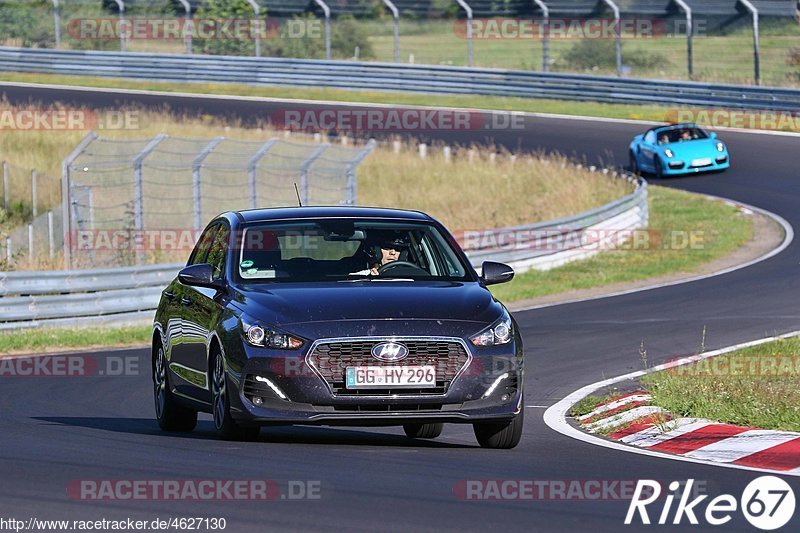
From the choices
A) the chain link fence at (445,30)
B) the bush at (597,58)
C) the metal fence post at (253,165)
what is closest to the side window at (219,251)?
the metal fence post at (253,165)

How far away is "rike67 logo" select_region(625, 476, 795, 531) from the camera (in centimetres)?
692

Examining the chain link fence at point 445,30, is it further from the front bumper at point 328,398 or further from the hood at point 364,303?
the front bumper at point 328,398

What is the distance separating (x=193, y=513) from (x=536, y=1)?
3718 centimetres

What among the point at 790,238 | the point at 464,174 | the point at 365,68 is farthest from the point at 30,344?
the point at 365,68

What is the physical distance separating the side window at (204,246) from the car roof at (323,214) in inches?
15.0

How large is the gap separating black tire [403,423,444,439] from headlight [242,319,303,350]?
1.90 meters

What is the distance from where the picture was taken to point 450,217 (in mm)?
31094

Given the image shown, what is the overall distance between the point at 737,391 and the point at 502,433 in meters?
2.38

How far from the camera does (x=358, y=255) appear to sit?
10188mm

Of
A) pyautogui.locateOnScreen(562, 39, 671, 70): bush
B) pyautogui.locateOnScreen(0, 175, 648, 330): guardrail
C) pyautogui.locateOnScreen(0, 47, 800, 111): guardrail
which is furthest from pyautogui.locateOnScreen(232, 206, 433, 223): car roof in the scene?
pyautogui.locateOnScreen(562, 39, 671, 70): bush

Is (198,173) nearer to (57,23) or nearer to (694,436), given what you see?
(694,436)

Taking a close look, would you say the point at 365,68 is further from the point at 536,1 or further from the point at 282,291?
the point at 282,291

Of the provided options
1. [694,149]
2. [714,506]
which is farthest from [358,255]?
[694,149]

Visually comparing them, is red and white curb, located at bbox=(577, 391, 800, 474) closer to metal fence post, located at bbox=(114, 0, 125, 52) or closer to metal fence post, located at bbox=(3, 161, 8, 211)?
metal fence post, located at bbox=(3, 161, 8, 211)
